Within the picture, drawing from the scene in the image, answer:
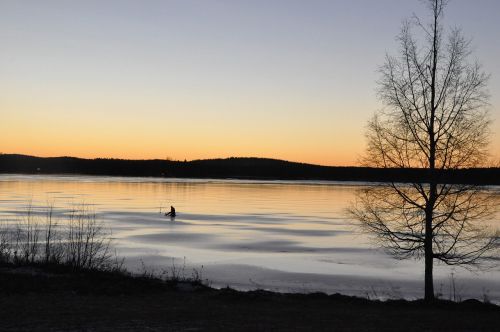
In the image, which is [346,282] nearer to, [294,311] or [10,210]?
[294,311]

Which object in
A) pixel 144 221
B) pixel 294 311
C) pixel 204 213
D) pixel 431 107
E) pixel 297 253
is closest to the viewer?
pixel 294 311

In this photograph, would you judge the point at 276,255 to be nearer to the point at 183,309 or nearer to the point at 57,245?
the point at 57,245

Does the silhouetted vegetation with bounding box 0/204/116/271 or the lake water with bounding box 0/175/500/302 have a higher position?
the silhouetted vegetation with bounding box 0/204/116/271

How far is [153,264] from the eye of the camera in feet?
83.8

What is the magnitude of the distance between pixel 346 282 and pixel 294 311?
363 inches

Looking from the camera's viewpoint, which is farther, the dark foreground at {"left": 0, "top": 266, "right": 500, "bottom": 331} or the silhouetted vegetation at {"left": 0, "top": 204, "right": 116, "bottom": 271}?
the silhouetted vegetation at {"left": 0, "top": 204, "right": 116, "bottom": 271}

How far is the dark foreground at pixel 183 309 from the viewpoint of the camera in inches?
473

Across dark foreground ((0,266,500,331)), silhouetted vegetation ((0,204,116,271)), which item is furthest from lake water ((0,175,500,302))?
dark foreground ((0,266,500,331))

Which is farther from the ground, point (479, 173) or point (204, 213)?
point (479, 173)

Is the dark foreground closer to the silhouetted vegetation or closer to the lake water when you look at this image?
the silhouetted vegetation

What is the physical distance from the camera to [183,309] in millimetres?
13852

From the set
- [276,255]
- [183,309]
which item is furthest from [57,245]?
[183,309]

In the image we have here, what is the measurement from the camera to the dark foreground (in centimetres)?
1202

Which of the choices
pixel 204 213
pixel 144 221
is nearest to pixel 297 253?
pixel 144 221
